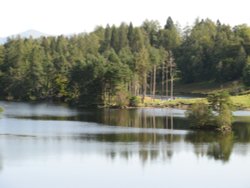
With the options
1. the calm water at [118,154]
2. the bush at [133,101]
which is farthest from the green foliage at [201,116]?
the bush at [133,101]

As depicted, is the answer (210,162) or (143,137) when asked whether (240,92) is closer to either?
(143,137)

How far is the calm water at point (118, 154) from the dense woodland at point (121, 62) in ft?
83.9

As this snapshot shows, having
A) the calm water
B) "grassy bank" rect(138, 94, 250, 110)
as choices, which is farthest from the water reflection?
"grassy bank" rect(138, 94, 250, 110)

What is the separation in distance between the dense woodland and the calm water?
2557 cm

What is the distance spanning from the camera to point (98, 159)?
49.2 m

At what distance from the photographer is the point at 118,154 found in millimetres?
51406

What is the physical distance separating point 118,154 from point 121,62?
63.6 meters

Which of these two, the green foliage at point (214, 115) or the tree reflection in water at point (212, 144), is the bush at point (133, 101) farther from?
the tree reflection in water at point (212, 144)

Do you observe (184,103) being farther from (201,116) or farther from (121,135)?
(121,135)

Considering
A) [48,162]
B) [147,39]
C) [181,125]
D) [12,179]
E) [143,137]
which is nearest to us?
[12,179]

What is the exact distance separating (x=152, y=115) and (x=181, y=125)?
12.2 m

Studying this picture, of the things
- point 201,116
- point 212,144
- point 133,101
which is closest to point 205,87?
point 133,101

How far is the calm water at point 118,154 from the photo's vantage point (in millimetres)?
42219

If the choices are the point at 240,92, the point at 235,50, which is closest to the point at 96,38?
the point at 235,50
